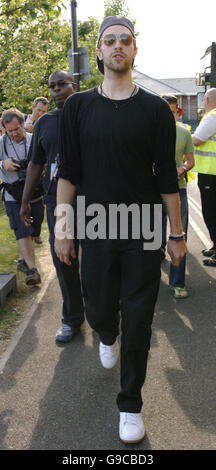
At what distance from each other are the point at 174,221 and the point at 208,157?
393 cm

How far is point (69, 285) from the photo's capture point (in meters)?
4.80

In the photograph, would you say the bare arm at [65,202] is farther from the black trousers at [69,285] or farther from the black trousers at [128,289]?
the black trousers at [69,285]

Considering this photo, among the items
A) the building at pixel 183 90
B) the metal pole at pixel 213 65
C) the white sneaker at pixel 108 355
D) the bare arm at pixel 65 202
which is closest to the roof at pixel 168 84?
the building at pixel 183 90

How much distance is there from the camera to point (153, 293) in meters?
3.27

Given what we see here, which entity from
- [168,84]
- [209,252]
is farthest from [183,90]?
[209,252]

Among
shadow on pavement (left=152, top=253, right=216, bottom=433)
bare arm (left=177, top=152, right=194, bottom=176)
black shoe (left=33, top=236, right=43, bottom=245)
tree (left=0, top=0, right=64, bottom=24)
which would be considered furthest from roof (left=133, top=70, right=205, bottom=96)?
shadow on pavement (left=152, top=253, right=216, bottom=433)

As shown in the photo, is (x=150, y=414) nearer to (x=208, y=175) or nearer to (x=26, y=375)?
(x=26, y=375)

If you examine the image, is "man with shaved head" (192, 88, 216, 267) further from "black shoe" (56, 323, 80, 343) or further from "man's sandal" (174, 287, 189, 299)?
"black shoe" (56, 323, 80, 343)

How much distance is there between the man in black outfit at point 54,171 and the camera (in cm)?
462

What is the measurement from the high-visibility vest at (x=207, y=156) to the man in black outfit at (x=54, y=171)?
2654 mm

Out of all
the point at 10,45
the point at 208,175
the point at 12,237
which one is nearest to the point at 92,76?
the point at 10,45

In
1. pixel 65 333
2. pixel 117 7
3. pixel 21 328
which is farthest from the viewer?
pixel 117 7

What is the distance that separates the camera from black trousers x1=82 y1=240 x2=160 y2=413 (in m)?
3.21

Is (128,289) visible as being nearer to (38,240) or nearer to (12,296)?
(12,296)
